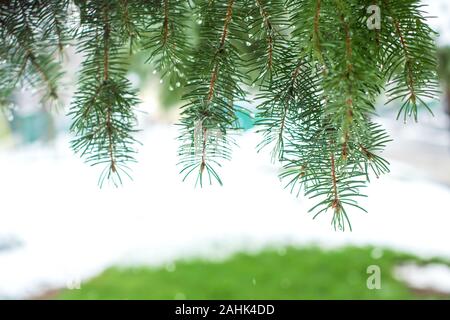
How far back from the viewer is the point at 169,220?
298cm

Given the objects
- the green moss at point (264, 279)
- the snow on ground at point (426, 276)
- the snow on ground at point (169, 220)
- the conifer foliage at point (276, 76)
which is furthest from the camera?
the snow on ground at point (169, 220)

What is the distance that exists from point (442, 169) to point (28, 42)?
11.5ft

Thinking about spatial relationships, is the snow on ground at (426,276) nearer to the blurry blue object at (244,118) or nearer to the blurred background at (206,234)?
the blurred background at (206,234)

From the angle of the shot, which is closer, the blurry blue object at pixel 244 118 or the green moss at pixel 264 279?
the blurry blue object at pixel 244 118

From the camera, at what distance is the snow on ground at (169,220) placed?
253 centimetres

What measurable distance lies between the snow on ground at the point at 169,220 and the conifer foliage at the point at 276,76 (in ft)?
6.07

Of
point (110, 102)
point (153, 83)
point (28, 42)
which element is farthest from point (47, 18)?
point (153, 83)

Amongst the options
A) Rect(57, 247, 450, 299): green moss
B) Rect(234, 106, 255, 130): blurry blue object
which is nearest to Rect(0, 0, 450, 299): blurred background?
Rect(57, 247, 450, 299): green moss

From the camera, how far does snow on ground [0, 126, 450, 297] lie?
2.53 metres

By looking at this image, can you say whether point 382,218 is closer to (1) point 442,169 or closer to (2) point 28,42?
(1) point 442,169

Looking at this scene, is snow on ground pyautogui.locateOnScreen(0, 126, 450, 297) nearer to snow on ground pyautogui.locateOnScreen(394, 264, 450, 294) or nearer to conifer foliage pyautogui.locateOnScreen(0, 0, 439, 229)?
snow on ground pyautogui.locateOnScreen(394, 264, 450, 294)

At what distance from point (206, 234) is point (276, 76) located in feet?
7.84

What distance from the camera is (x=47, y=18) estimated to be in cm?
54

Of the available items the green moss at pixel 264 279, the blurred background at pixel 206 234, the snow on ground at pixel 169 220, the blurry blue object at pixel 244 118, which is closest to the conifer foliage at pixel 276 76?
the blurry blue object at pixel 244 118
